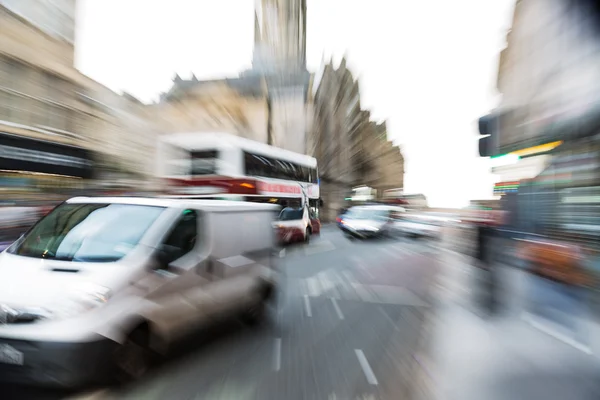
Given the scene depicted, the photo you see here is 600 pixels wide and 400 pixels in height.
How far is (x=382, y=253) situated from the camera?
688 inches

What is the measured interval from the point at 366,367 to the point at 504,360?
1.57 m

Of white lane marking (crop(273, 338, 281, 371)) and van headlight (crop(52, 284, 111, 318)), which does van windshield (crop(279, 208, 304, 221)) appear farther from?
van headlight (crop(52, 284, 111, 318))

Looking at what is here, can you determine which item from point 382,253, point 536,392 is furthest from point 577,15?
point 382,253

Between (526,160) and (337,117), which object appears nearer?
(526,160)

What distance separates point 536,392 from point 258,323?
10.8ft

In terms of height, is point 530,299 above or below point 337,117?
below

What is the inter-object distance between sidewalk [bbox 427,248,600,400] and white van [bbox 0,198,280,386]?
93.5 inches

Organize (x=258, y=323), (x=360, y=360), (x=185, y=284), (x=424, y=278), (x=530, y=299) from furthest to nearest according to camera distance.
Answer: (x=424, y=278) → (x=530, y=299) → (x=258, y=323) → (x=360, y=360) → (x=185, y=284)

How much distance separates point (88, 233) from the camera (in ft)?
15.0

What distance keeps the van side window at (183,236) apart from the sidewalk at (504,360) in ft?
8.58

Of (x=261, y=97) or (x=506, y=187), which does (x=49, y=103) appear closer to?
(x=506, y=187)

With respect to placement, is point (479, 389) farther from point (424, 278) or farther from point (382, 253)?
point (382, 253)

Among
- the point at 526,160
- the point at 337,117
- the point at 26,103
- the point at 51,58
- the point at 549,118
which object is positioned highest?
the point at 337,117

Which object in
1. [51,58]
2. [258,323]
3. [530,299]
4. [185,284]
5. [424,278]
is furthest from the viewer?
[51,58]
